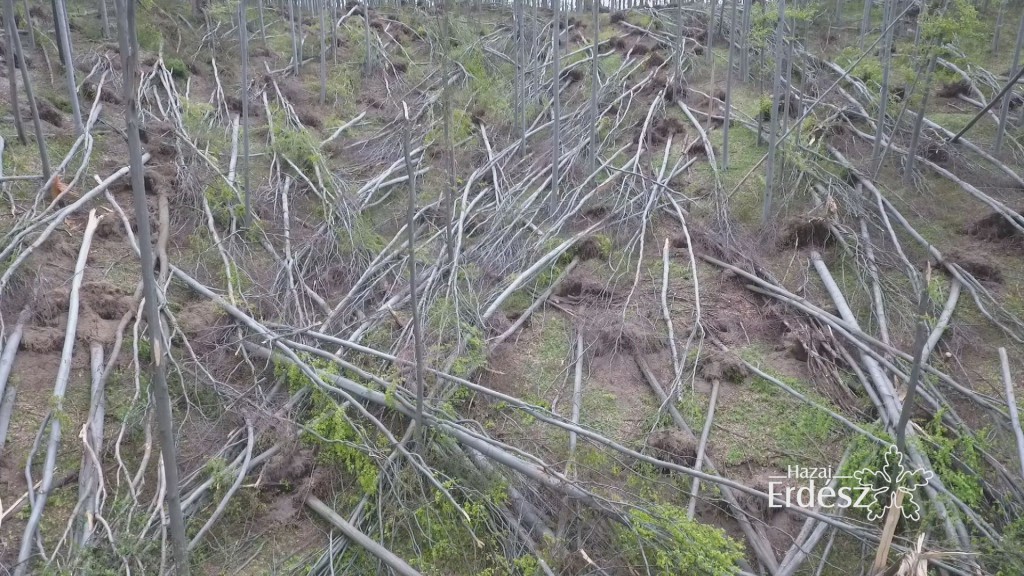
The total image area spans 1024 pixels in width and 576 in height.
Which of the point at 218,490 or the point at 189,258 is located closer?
the point at 218,490

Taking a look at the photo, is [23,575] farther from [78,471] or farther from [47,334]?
[47,334]

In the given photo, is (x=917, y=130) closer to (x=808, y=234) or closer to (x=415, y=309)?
(x=808, y=234)

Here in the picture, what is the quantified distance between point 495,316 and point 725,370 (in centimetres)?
174

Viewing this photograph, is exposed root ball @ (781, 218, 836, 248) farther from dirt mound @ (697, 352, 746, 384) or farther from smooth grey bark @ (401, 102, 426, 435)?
smooth grey bark @ (401, 102, 426, 435)

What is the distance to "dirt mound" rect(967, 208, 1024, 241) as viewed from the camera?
6.00 meters

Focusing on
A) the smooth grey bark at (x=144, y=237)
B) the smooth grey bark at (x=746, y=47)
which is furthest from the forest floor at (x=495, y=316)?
the smooth grey bark at (x=144, y=237)

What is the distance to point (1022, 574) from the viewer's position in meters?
3.08

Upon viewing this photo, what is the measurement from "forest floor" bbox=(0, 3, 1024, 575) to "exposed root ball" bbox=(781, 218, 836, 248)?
0.03 m

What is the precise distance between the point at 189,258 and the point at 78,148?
75.0 inches

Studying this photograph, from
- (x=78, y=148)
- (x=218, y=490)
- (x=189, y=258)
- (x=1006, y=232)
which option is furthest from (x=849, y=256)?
(x=78, y=148)

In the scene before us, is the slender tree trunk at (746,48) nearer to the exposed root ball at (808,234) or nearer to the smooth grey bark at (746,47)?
the smooth grey bark at (746,47)

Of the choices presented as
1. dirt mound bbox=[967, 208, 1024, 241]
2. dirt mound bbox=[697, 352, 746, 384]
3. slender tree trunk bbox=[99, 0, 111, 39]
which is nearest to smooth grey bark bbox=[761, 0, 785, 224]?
dirt mound bbox=[967, 208, 1024, 241]

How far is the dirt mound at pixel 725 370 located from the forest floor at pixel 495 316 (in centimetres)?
4

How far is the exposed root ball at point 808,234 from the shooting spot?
20.1 feet
